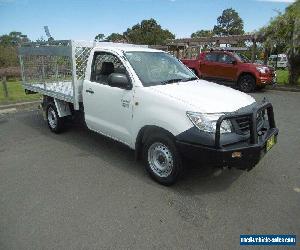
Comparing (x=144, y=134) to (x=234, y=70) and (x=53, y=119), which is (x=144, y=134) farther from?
(x=234, y=70)

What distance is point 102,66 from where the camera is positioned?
5.44 meters

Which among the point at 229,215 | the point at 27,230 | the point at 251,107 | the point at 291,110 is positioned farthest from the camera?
the point at 291,110

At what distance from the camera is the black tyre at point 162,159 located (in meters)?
4.09

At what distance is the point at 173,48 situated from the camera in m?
26.4

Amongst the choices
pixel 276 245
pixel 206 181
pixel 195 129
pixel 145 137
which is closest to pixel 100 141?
pixel 145 137

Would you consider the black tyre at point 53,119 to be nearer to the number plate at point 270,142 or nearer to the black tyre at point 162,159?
the black tyre at point 162,159

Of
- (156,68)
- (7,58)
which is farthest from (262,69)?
(7,58)

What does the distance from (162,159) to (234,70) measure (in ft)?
35.6

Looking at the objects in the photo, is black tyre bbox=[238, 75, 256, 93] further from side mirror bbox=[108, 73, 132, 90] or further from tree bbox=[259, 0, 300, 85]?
side mirror bbox=[108, 73, 132, 90]

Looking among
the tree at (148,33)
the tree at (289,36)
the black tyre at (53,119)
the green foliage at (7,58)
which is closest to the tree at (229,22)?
the tree at (148,33)

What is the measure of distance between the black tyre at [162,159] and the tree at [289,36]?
1281 centimetres

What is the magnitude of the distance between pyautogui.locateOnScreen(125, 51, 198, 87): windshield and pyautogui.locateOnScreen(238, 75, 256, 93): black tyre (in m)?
9.10

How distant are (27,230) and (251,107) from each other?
3225 mm

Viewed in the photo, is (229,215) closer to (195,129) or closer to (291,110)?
(195,129)
